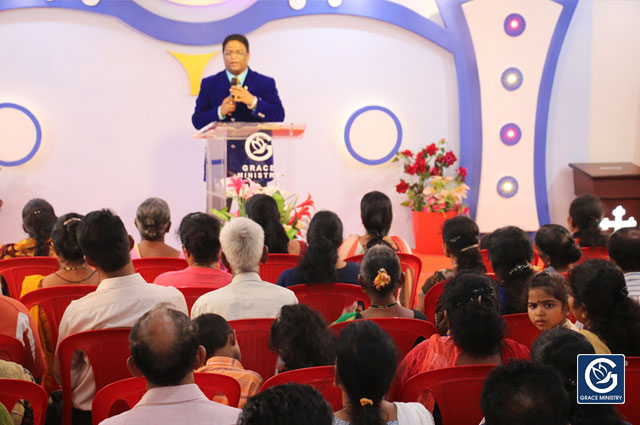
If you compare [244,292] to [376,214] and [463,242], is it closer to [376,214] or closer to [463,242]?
[463,242]

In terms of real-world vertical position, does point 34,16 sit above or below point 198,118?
above

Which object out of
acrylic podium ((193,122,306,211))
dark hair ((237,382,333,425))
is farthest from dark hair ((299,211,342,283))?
dark hair ((237,382,333,425))

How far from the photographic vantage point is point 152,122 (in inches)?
276

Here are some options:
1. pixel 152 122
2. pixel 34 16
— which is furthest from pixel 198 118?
pixel 34 16

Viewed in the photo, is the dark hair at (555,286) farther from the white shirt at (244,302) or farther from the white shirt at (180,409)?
→ the white shirt at (180,409)

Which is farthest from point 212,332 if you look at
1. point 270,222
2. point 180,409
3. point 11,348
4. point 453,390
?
point 270,222

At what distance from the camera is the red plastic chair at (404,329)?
106 inches

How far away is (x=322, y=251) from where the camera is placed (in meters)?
3.36

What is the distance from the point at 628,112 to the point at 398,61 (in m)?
2.25

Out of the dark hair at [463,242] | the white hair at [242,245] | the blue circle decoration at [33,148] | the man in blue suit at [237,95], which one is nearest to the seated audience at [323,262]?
the white hair at [242,245]

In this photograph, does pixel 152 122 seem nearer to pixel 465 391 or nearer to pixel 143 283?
pixel 143 283

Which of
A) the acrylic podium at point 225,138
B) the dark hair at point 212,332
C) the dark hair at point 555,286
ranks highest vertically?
the acrylic podium at point 225,138

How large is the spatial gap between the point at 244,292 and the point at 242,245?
0.76 ft

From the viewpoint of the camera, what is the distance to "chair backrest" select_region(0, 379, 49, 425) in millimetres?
2070
